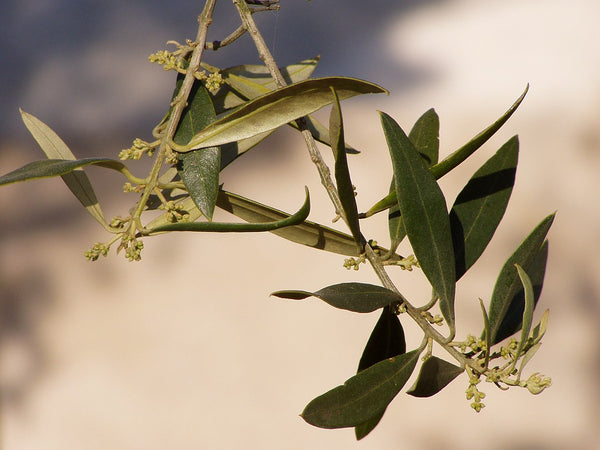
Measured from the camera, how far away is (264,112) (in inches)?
16.5

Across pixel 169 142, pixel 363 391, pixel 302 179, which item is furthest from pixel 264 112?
pixel 302 179

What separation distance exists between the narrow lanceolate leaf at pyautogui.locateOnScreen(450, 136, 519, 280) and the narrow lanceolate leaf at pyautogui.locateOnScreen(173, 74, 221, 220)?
0.66ft

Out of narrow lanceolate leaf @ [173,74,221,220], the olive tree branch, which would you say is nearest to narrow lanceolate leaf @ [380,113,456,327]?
the olive tree branch

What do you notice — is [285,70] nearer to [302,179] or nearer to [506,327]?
[506,327]

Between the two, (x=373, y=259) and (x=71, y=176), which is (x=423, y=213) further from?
(x=71, y=176)

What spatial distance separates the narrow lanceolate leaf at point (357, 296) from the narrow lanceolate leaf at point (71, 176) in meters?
0.17

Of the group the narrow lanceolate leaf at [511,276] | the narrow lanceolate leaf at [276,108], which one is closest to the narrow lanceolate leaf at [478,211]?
the narrow lanceolate leaf at [511,276]

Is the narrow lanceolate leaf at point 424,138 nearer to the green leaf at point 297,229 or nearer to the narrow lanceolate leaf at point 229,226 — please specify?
the green leaf at point 297,229

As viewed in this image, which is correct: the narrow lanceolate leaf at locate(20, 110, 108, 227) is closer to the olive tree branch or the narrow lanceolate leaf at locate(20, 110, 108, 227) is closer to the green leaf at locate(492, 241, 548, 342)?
the olive tree branch

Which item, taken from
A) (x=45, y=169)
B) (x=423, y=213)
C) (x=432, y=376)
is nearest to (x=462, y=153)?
(x=423, y=213)

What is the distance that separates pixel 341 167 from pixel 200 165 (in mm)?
103

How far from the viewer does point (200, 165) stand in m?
0.43

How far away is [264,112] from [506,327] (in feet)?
0.97

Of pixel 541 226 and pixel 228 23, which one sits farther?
pixel 228 23
